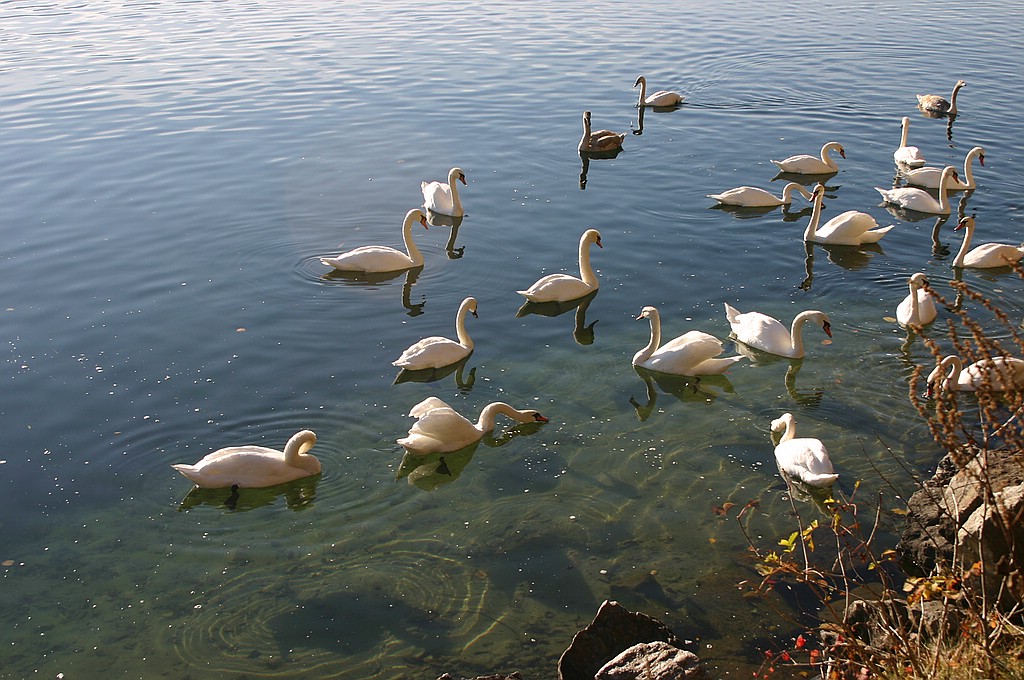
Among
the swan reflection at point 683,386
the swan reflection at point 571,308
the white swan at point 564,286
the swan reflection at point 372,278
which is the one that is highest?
the white swan at point 564,286

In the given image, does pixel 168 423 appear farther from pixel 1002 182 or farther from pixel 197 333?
pixel 1002 182

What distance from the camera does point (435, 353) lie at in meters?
11.8

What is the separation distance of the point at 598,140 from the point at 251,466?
43.0 feet

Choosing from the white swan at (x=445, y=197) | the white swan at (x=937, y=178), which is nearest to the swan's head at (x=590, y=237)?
the white swan at (x=445, y=197)

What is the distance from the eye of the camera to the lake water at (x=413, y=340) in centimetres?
805

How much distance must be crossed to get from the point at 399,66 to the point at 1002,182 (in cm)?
1796

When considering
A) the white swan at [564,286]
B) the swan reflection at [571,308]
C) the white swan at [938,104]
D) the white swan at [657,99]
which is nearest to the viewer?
the swan reflection at [571,308]

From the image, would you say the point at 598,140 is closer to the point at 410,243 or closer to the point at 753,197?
the point at 753,197

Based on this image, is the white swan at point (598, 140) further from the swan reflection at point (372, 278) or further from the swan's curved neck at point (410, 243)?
the swan reflection at point (372, 278)

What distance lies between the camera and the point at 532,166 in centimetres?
2014

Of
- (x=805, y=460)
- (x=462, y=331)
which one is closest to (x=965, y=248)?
(x=805, y=460)

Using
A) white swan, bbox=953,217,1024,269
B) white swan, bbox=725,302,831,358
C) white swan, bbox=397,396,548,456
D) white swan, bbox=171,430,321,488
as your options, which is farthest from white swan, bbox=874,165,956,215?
white swan, bbox=171,430,321,488

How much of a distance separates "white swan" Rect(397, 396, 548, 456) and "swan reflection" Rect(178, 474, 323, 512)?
1.05 metres

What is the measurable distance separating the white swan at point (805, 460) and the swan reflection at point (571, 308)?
12.7 ft
